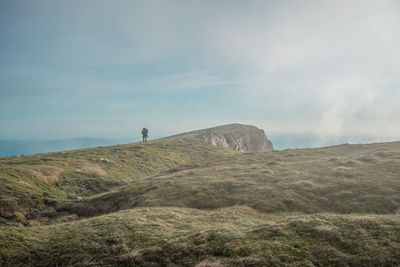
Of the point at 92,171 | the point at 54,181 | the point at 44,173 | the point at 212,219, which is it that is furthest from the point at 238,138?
the point at 212,219

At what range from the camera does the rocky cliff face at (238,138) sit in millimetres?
149337

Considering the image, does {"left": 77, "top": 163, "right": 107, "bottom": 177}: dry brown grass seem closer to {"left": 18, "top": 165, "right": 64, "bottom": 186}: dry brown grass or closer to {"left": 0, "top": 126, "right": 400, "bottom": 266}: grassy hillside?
{"left": 0, "top": 126, "right": 400, "bottom": 266}: grassy hillside

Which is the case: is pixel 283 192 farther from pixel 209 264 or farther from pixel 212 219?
pixel 209 264

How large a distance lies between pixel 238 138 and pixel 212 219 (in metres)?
156

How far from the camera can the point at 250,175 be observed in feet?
113

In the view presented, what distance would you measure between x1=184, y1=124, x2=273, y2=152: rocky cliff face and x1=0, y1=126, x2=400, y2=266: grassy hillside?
10674cm

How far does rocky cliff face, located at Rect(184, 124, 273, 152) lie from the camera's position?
14934 centimetres

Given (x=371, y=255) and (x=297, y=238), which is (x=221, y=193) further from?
(x=371, y=255)

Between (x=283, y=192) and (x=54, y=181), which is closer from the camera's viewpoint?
(x=283, y=192)

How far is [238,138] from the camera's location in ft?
563

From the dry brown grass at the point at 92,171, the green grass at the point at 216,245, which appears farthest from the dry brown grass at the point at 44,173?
the green grass at the point at 216,245

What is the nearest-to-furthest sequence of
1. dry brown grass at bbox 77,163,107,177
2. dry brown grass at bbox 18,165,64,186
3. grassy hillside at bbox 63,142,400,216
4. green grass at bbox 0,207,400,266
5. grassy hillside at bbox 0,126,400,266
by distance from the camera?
1. green grass at bbox 0,207,400,266
2. grassy hillside at bbox 0,126,400,266
3. grassy hillside at bbox 63,142,400,216
4. dry brown grass at bbox 18,165,64,186
5. dry brown grass at bbox 77,163,107,177

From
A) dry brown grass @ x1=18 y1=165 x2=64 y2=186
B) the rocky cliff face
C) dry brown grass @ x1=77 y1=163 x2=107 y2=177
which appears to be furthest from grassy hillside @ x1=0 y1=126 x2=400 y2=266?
the rocky cliff face

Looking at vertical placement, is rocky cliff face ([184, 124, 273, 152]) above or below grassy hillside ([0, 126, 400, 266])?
above
